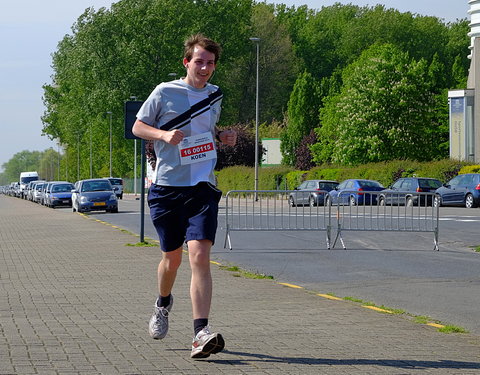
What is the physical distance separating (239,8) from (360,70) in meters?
21.7

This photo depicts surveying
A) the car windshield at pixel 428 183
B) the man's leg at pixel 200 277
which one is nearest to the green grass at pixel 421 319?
the man's leg at pixel 200 277

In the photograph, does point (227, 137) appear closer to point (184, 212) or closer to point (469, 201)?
point (184, 212)

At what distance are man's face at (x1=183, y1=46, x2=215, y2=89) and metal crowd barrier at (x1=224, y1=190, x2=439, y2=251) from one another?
12.5 metres

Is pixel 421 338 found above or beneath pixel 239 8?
beneath

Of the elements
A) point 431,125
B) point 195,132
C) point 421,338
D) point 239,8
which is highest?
point 239,8

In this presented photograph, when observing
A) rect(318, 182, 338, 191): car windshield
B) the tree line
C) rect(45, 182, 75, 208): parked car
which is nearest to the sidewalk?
rect(318, 182, 338, 191): car windshield

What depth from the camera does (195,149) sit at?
280 inches

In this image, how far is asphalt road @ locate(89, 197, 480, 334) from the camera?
1066 cm

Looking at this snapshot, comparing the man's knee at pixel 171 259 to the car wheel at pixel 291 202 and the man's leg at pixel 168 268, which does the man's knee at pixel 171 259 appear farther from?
the car wheel at pixel 291 202

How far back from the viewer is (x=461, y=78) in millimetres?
87438

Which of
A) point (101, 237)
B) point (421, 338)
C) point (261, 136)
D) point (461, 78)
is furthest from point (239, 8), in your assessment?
point (421, 338)

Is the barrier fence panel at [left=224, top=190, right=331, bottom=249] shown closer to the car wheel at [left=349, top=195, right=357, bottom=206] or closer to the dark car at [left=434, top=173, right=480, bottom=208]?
the car wheel at [left=349, top=195, right=357, bottom=206]

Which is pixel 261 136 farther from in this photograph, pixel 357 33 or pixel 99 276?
pixel 99 276

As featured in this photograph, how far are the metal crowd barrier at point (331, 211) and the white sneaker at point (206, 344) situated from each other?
13.0 metres
